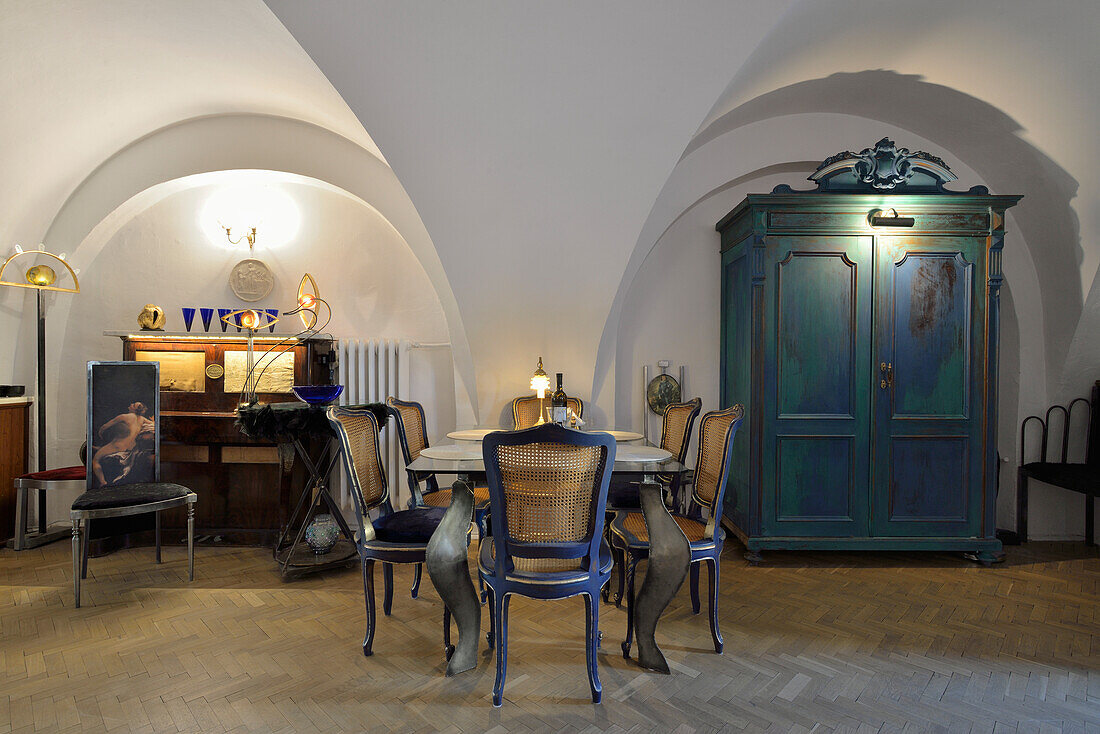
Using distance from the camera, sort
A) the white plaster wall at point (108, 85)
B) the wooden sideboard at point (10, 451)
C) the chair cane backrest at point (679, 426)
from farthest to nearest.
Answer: the wooden sideboard at point (10, 451) → the chair cane backrest at point (679, 426) → the white plaster wall at point (108, 85)

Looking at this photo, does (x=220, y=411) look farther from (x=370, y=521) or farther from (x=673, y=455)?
(x=673, y=455)

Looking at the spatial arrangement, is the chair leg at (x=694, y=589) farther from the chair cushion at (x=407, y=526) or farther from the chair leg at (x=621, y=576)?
the chair cushion at (x=407, y=526)

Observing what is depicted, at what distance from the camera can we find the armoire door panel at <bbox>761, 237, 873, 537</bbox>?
3832 millimetres

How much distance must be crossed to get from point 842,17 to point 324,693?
13.3 ft

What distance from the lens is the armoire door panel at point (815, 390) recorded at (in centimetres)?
383

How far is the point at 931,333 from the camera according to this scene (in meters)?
3.82

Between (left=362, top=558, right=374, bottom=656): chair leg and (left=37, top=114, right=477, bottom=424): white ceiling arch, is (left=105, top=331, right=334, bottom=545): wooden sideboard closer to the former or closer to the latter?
(left=37, top=114, right=477, bottom=424): white ceiling arch

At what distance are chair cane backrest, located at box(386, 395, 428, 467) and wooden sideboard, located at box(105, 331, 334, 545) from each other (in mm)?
1230

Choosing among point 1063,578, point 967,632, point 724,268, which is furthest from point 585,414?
point 1063,578

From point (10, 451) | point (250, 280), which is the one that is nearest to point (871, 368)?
point (250, 280)

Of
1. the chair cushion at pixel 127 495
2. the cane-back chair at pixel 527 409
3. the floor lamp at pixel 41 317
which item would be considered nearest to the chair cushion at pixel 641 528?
the cane-back chair at pixel 527 409

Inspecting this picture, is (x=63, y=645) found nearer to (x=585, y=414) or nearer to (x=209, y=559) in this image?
(x=209, y=559)

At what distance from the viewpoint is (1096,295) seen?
3.94m

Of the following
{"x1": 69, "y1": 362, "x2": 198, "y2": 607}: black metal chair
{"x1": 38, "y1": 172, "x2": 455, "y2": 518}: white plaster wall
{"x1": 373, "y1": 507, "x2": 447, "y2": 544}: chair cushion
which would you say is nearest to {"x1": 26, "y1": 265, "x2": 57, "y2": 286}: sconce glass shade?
{"x1": 38, "y1": 172, "x2": 455, "y2": 518}: white plaster wall
